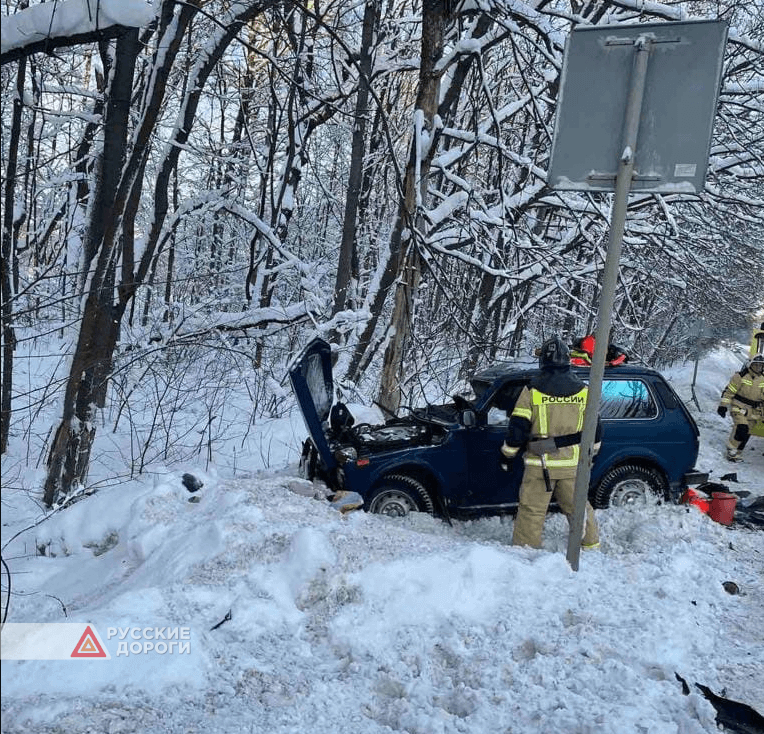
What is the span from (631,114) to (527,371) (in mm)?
3182

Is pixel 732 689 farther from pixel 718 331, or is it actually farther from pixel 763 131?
pixel 718 331

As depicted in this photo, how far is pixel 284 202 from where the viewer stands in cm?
1229

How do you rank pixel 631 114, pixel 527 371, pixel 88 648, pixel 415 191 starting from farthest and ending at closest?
pixel 415 191 → pixel 527 371 → pixel 631 114 → pixel 88 648

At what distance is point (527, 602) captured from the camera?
3.68 m

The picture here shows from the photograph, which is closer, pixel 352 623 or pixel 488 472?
pixel 352 623

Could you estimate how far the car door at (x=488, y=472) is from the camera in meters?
6.11

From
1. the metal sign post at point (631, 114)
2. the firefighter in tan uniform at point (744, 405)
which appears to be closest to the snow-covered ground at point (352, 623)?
the metal sign post at point (631, 114)

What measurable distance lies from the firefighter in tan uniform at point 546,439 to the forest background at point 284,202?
3.56 feet

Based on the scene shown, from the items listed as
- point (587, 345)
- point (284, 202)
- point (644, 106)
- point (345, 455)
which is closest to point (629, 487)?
point (587, 345)

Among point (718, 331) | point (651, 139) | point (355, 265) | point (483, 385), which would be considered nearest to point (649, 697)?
point (651, 139)

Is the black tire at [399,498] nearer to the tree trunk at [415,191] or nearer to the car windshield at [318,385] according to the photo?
the car windshield at [318,385]

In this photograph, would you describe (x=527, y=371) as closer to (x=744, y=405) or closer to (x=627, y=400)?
(x=627, y=400)

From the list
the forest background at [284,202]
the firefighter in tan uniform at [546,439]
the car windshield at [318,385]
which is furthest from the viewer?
the forest background at [284,202]

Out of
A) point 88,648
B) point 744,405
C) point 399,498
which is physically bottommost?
point 399,498
